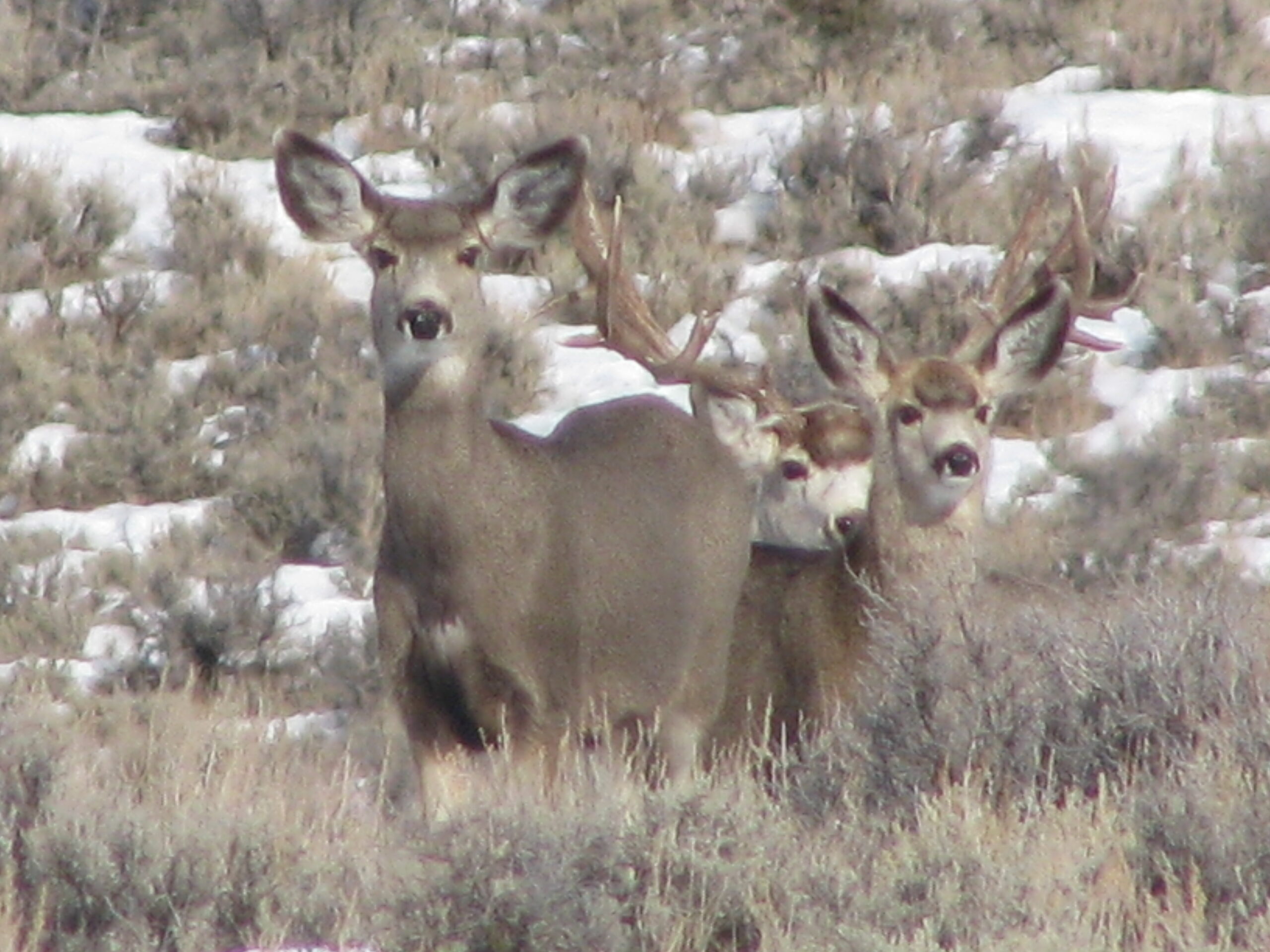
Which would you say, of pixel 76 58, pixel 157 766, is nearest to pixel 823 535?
pixel 157 766

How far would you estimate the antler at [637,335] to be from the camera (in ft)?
35.8

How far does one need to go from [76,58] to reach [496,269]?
4.66m

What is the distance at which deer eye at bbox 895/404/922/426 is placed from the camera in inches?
359

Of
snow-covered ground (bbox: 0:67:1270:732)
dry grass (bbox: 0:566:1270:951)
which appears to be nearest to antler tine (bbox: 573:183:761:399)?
snow-covered ground (bbox: 0:67:1270:732)

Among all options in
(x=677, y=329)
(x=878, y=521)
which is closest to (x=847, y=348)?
(x=878, y=521)

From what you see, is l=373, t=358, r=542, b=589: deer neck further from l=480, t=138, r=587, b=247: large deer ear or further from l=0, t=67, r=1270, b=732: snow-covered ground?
l=0, t=67, r=1270, b=732: snow-covered ground

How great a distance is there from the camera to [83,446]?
13.4 metres

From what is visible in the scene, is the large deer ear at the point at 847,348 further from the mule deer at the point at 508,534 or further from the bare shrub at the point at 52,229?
the bare shrub at the point at 52,229

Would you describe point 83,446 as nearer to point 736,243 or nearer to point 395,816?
point 736,243

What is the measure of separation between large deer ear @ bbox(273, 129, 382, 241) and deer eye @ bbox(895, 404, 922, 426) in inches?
81.4

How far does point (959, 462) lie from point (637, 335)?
2.72 m

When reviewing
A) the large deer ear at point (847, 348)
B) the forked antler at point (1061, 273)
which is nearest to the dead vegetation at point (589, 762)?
the large deer ear at point (847, 348)

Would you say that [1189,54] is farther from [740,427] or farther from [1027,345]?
[1027,345]

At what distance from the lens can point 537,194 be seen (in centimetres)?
824
